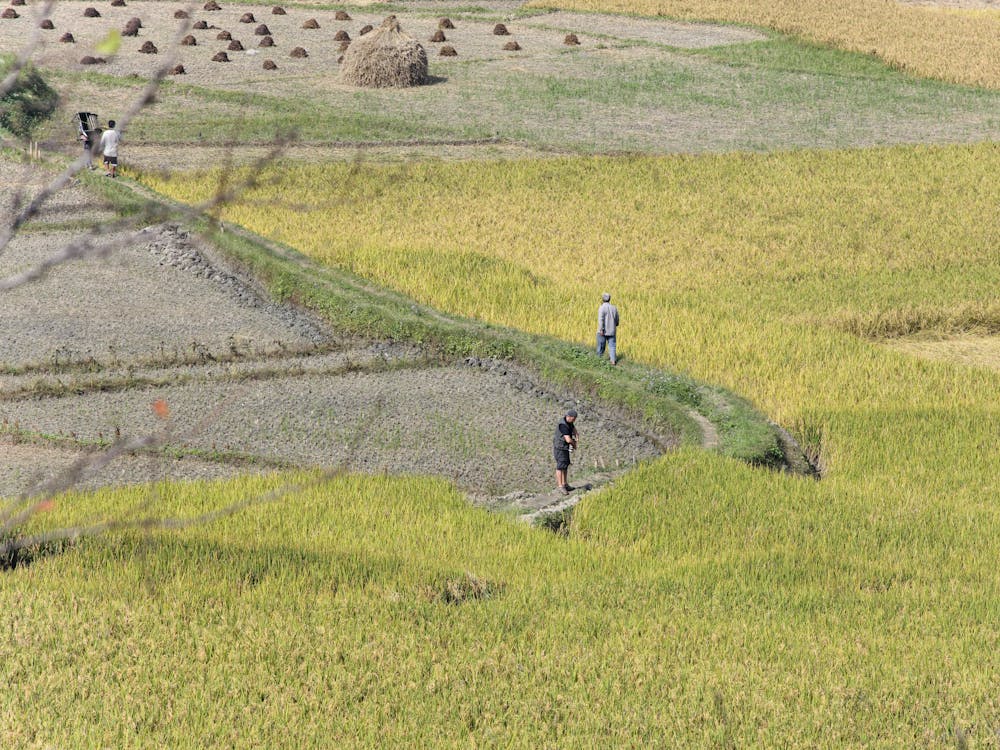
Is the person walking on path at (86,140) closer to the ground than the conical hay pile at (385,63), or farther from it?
farther from it

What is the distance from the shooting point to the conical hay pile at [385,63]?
134ft

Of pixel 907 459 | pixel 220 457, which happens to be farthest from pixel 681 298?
pixel 220 457

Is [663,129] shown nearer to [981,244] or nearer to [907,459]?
[981,244]

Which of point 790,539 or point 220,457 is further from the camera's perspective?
point 220,457

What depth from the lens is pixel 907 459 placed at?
46.3ft

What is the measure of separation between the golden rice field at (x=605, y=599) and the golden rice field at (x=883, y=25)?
30826mm

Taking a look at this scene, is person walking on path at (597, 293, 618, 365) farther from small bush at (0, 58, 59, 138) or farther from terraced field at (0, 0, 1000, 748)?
small bush at (0, 58, 59, 138)

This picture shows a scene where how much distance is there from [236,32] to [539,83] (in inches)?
552

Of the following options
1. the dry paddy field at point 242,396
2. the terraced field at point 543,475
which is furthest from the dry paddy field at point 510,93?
the dry paddy field at point 242,396

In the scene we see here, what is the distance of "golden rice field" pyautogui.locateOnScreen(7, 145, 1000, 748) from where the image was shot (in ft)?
27.7

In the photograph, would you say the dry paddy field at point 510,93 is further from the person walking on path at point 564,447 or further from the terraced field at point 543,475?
the person walking on path at point 564,447

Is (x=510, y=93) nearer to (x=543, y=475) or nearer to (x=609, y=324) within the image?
(x=609, y=324)

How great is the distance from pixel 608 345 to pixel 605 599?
6.62 meters

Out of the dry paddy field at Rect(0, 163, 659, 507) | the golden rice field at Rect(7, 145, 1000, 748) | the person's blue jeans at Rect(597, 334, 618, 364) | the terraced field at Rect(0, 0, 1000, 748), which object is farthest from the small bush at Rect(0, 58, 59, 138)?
the person's blue jeans at Rect(597, 334, 618, 364)
